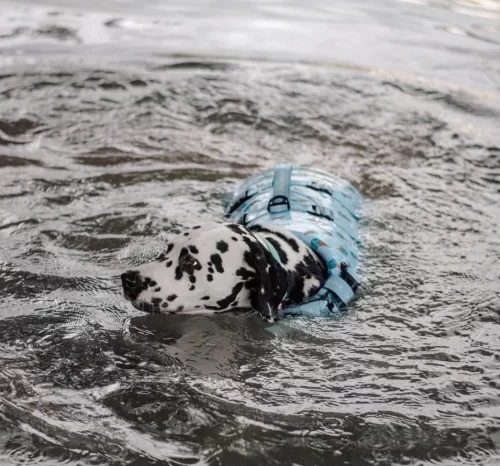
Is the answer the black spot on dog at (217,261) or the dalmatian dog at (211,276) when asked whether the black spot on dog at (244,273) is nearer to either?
the dalmatian dog at (211,276)

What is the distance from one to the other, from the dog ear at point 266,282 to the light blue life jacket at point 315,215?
0.19m

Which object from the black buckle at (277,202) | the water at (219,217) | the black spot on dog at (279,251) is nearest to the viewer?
the water at (219,217)

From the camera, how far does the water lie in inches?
180

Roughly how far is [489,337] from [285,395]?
64.2 inches

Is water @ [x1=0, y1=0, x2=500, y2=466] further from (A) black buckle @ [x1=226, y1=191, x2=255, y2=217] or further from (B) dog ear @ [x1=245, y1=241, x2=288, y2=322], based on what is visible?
(B) dog ear @ [x1=245, y1=241, x2=288, y2=322]

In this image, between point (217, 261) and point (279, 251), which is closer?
point (217, 261)

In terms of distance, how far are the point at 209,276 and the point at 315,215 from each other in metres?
1.38

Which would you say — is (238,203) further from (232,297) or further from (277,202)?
(232,297)

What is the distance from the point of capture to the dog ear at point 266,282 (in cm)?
532

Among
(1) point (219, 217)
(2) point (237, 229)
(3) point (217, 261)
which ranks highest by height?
(2) point (237, 229)

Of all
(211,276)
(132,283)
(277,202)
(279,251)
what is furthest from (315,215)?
(132,283)

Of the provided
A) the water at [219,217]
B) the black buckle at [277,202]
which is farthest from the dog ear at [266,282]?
the black buckle at [277,202]

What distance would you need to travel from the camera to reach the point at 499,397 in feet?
16.3

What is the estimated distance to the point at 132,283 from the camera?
5.40m
